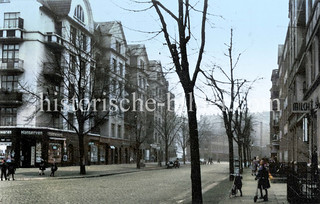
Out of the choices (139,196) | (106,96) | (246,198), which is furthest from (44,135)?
(246,198)

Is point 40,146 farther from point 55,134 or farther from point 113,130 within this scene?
point 113,130

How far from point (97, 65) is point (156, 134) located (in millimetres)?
53444

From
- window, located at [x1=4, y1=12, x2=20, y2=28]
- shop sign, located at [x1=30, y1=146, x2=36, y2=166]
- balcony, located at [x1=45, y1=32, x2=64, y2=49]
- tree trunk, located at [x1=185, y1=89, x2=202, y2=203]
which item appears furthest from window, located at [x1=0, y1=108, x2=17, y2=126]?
tree trunk, located at [x1=185, y1=89, x2=202, y2=203]

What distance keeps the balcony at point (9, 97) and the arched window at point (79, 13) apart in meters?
11.7

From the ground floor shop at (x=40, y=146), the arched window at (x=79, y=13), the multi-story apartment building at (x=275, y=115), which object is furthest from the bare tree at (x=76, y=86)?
the multi-story apartment building at (x=275, y=115)

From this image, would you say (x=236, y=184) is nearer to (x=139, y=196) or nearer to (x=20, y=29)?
(x=139, y=196)

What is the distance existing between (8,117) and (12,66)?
4973 mm

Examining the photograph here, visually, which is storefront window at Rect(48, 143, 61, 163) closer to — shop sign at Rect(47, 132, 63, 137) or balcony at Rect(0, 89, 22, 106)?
shop sign at Rect(47, 132, 63, 137)

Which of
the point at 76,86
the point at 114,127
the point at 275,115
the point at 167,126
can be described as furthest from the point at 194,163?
the point at 275,115

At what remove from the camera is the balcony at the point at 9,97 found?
3881 cm

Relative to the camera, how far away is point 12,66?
3922 centimetres

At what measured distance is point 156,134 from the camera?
278ft

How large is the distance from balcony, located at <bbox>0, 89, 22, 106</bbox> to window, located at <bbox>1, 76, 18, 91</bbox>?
0.76m

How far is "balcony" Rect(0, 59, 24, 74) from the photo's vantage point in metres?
39.0
